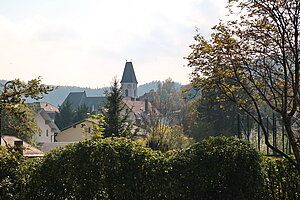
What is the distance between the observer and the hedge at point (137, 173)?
646 centimetres

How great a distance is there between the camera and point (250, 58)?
7.65 m

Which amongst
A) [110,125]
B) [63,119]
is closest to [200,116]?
[110,125]

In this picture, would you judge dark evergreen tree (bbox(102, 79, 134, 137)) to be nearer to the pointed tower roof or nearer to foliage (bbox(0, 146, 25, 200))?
foliage (bbox(0, 146, 25, 200))

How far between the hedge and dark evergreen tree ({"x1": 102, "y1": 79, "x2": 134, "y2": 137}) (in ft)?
46.2

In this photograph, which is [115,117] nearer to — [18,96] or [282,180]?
[18,96]

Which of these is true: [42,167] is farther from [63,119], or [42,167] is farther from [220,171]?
[63,119]

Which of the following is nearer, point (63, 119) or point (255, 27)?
point (255, 27)

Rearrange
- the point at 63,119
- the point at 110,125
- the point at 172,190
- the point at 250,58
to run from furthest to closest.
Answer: the point at 63,119 < the point at 110,125 < the point at 250,58 < the point at 172,190

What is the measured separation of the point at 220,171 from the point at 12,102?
4.36 m

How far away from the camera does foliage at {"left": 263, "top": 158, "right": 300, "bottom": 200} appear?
22.7 ft

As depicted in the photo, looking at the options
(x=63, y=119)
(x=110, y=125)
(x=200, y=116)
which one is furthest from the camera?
(x=63, y=119)

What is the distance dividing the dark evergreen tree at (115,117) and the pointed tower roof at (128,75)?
89.6m

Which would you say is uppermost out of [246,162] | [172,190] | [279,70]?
[279,70]

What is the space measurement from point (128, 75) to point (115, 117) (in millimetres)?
91649
